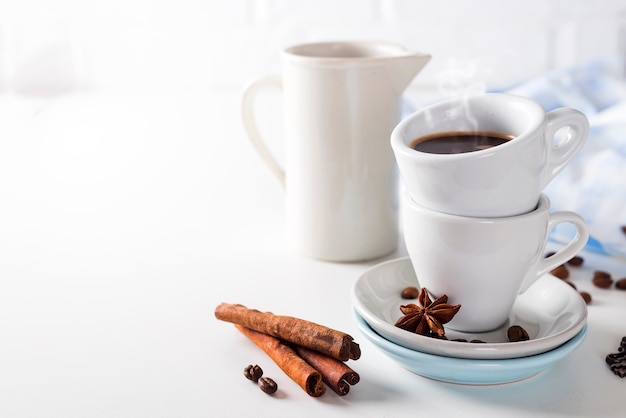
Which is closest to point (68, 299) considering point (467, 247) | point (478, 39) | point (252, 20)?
point (467, 247)

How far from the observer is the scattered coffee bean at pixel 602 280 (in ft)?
3.14

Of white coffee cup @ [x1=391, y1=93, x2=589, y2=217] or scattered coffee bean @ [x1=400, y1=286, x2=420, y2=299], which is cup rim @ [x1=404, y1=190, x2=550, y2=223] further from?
scattered coffee bean @ [x1=400, y1=286, x2=420, y2=299]

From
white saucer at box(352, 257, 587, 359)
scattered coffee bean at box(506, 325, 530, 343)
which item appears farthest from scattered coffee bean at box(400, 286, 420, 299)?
scattered coffee bean at box(506, 325, 530, 343)

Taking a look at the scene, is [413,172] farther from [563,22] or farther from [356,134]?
[563,22]

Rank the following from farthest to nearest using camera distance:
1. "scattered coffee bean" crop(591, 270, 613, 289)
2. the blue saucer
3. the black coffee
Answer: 1. "scattered coffee bean" crop(591, 270, 613, 289)
2. the black coffee
3. the blue saucer

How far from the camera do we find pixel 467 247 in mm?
772

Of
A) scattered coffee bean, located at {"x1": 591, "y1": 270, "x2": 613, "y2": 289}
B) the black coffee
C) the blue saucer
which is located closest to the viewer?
the blue saucer

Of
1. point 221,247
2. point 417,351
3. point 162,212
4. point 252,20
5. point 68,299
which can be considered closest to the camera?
point 417,351

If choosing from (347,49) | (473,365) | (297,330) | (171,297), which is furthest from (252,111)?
(473,365)

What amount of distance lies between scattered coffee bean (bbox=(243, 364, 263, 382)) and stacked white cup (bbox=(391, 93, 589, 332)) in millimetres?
183

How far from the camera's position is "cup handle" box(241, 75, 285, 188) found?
3.46 feet

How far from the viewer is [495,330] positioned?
830 millimetres

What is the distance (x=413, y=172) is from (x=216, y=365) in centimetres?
26

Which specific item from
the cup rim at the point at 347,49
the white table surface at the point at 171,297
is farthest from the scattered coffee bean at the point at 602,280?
the cup rim at the point at 347,49
